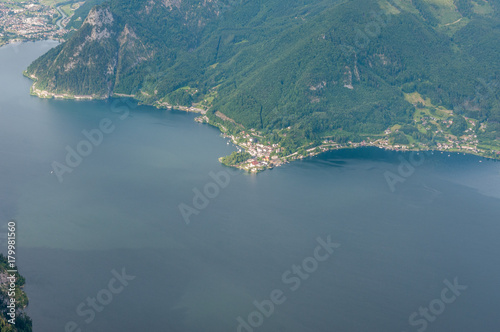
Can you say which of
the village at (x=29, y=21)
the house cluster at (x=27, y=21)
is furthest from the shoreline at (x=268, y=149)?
the house cluster at (x=27, y=21)

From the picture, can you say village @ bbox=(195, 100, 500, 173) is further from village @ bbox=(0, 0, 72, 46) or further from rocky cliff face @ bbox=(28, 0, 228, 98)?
village @ bbox=(0, 0, 72, 46)

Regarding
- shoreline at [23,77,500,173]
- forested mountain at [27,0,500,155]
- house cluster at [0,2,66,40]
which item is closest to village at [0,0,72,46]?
house cluster at [0,2,66,40]

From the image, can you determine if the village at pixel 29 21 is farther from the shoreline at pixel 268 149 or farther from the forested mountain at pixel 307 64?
the shoreline at pixel 268 149

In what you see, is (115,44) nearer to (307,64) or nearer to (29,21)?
(307,64)

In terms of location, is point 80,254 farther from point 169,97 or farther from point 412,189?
point 169,97

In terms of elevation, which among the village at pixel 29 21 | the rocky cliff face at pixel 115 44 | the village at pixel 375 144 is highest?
the rocky cliff face at pixel 115 44

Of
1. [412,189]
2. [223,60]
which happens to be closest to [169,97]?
[223,60]

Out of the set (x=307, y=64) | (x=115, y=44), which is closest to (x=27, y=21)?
(x=115, y=44)

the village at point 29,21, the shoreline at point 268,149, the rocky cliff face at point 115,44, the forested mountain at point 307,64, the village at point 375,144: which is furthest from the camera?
the village at point 29,21
